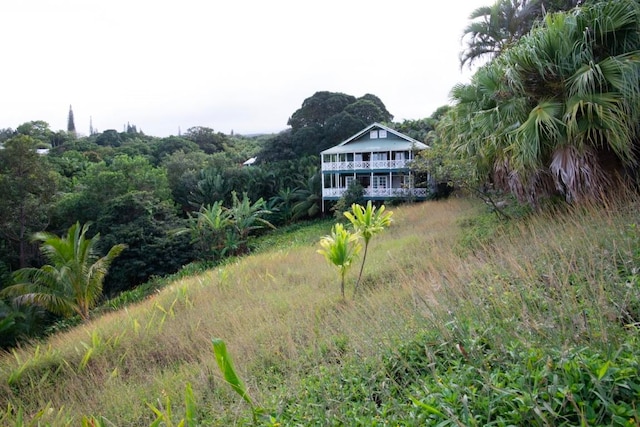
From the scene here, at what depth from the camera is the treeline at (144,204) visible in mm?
18234

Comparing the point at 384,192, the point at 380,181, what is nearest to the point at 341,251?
the point at 384,192

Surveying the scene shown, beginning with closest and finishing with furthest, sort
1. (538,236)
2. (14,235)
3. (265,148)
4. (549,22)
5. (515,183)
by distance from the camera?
(538,236), (549,22), (515,183), (14,235), (265,148)

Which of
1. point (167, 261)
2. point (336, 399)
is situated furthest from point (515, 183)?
point (167, 261)

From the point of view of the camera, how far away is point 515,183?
6.69 metres

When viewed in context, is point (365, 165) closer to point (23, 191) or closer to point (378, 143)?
point (378, 143)

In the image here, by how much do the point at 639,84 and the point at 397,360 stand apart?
4814 millimetres

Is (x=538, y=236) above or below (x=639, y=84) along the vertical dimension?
below

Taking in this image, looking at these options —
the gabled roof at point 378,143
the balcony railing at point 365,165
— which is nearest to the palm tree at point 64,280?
the balcony railing at point 365,165

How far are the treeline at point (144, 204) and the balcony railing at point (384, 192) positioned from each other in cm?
155

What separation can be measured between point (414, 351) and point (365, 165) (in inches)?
822

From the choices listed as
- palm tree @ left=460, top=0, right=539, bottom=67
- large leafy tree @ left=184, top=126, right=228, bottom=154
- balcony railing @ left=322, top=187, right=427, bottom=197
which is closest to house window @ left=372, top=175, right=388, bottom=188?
balcony railing @ left=322, top=187, right=427, bottom=197

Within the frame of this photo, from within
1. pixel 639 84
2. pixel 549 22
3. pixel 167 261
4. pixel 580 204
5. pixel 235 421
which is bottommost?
pixel 167 261

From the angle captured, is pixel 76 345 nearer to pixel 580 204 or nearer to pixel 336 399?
pixel 336 399

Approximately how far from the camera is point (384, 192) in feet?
72.8
